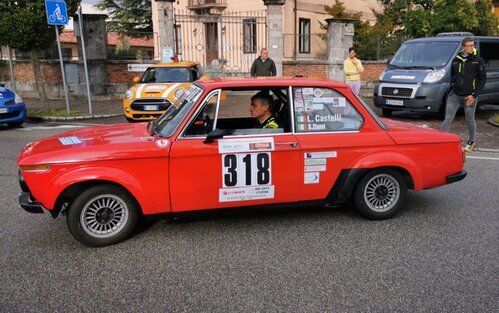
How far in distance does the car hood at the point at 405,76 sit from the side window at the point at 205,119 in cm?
860

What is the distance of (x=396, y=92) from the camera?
1190 centimetres

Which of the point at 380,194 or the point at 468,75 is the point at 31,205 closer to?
the point at 380,194

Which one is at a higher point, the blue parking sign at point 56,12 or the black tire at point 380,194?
the blue parking sign at point 56,12

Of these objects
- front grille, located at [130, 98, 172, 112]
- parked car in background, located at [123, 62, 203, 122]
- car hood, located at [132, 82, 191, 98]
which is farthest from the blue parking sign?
front grille, located at [130, 98, 172, 112]

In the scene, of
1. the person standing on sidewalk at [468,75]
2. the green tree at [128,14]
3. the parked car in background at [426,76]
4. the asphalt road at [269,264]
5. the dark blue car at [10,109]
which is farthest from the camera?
the green tree at [128,14]

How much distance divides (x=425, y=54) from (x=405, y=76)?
1.07 metres

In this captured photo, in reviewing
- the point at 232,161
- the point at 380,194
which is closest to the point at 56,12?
the point at 232,161

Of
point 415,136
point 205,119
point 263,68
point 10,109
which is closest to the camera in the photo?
point 205,119

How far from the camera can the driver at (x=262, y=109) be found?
15.9 feet

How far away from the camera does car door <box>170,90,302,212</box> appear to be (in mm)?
4309

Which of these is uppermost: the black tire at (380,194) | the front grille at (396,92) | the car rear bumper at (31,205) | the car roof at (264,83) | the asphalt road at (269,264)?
the car roof at (264,83)

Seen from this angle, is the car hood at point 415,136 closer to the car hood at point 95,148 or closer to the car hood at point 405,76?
the car hood at point 95,148

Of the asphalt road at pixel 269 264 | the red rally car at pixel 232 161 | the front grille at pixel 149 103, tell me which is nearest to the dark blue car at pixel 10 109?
the front grille at pixel 149 103

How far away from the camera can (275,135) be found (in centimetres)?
455
